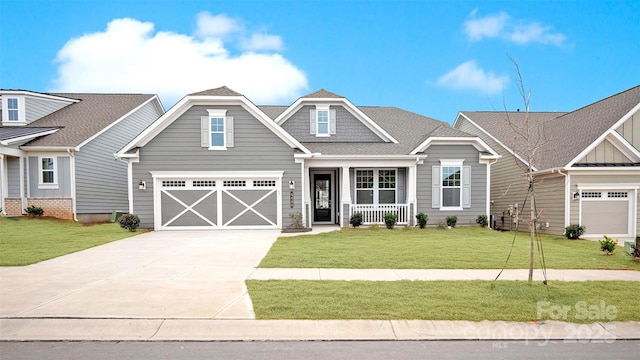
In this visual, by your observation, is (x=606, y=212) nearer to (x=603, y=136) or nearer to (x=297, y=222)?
(x=603, y=136)

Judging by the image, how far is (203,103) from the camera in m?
15.7

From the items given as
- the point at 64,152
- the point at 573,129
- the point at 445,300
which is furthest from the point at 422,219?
the point at 64,152

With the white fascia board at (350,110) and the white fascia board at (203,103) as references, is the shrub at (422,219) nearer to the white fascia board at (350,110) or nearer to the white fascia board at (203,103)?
the white fascia board at (350,110)

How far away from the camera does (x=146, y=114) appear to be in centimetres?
2441

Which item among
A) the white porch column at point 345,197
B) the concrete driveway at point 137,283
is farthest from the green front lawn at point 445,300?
the white porch column at point 345,197

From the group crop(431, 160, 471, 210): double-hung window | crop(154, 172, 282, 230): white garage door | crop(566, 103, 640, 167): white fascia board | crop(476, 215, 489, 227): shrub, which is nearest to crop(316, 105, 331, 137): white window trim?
crop(154, 172, 282, 230): white garage door

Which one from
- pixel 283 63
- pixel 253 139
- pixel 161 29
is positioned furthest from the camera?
pixel 283 63

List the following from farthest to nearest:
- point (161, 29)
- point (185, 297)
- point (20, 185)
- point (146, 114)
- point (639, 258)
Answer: point (146, 114) → point (161, 29) → point (20, 185) → point (639, 258) → point (185, 297)

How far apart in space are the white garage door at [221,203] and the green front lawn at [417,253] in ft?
10.6

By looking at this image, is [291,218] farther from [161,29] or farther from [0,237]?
[161,29]

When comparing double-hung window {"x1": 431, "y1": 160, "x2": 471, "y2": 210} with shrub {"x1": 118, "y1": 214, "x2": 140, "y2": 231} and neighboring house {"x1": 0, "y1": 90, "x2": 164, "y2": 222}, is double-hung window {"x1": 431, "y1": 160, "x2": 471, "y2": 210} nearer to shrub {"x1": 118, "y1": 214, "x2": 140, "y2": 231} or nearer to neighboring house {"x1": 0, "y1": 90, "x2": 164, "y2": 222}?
shrub {"x1": 118, "y1": 214, "x2": 140, "y2": 231}

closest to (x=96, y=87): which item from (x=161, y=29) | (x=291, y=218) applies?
(x=161, y=29)

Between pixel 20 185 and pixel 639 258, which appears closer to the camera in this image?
pixel 639 258

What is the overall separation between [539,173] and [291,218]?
1182cm
